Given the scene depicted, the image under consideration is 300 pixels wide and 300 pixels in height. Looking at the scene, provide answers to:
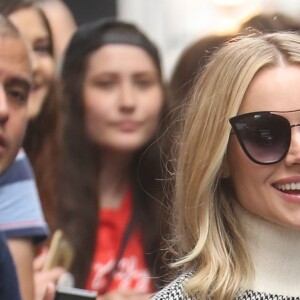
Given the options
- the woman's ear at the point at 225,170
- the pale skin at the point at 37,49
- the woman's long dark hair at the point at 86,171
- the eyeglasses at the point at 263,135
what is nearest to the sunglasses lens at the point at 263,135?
the eyeglasses at the point at 263,135

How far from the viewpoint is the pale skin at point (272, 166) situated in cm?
296

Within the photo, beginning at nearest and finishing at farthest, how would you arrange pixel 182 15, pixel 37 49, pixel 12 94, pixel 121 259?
pixel 12 94 < pixel 121 259 < pixel 37 49 < pixel 182 15

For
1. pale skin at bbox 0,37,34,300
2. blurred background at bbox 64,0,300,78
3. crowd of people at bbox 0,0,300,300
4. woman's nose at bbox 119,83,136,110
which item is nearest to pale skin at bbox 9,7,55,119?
crowd of people at bbox 0,0,300,300

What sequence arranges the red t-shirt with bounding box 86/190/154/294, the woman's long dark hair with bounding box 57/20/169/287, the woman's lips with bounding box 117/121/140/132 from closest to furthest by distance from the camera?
the red t-shirt with bounding box 86/190/154/294 → the woman's long dark hair with bounding box 57/20/169/287 → the woman's lips with bounding box 117/121/140/132

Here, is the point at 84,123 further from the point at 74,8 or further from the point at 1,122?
the point at 74,8

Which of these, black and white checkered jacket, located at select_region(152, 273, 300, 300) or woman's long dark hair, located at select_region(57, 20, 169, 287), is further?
woman's long dark hair, located at select_region(57, 20, 169, 287)

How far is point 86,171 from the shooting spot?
4.84m

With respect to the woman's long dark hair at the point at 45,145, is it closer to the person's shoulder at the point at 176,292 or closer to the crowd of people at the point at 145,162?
the crowd of people at the point at 145,162

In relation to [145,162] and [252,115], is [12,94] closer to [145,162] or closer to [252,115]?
[252,115]

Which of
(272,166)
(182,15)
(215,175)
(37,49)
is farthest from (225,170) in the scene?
(182,15)

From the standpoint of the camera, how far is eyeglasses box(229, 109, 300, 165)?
295cm

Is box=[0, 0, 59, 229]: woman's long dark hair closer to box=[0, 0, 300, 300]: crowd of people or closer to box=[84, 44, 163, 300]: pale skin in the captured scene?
box=[0, 0, 300, 300]: crowd of people

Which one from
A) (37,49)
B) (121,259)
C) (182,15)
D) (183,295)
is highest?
(37,49)

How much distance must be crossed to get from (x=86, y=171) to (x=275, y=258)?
6.21ft
